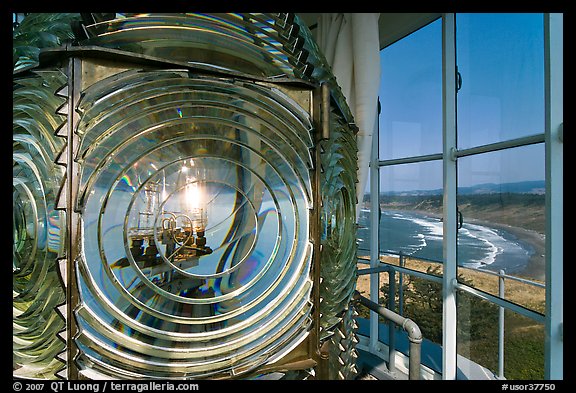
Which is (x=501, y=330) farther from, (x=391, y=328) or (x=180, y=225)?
(x=180, y=225)

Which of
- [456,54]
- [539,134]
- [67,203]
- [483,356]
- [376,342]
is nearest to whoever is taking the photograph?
[67,203]

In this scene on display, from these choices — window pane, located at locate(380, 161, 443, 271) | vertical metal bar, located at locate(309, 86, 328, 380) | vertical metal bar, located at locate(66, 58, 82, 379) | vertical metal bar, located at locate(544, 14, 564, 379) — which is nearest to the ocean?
window pane, located at locate(380, 161, 443, 271)

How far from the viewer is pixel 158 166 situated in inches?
14.3

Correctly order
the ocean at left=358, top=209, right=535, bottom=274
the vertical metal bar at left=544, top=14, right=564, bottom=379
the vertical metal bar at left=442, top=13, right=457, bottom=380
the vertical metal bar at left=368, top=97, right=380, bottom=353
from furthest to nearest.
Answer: the vertical metal bar at left=368, top=97, right=380, bottom=353
the vertical metal bar at left=442, top=13, right=457, bottom=380
the ocean at left=358, top=209, right=535, bottom=274
the vertical metal bar at left=544, top=14, right=564, bottom=379

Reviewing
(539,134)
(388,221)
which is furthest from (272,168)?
(388,221)

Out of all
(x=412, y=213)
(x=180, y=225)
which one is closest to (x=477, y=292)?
(x=412, y=213)

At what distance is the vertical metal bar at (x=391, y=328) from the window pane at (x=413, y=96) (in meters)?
0.82

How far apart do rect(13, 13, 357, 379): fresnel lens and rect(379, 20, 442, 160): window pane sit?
1.50 meters

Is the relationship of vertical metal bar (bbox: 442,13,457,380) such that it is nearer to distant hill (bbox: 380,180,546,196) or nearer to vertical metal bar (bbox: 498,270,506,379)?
distant hill (bbox: 380,180,546,196)

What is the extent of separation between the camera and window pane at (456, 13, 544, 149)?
3.55 ft

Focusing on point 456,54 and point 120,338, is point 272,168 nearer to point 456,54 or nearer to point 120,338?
point 120,338

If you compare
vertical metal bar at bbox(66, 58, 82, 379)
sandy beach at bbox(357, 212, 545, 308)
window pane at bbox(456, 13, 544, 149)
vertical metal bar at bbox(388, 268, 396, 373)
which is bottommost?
vertical metal bar at bbox(388, 268, 396, 373)

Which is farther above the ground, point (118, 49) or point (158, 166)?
point (118, 49)
